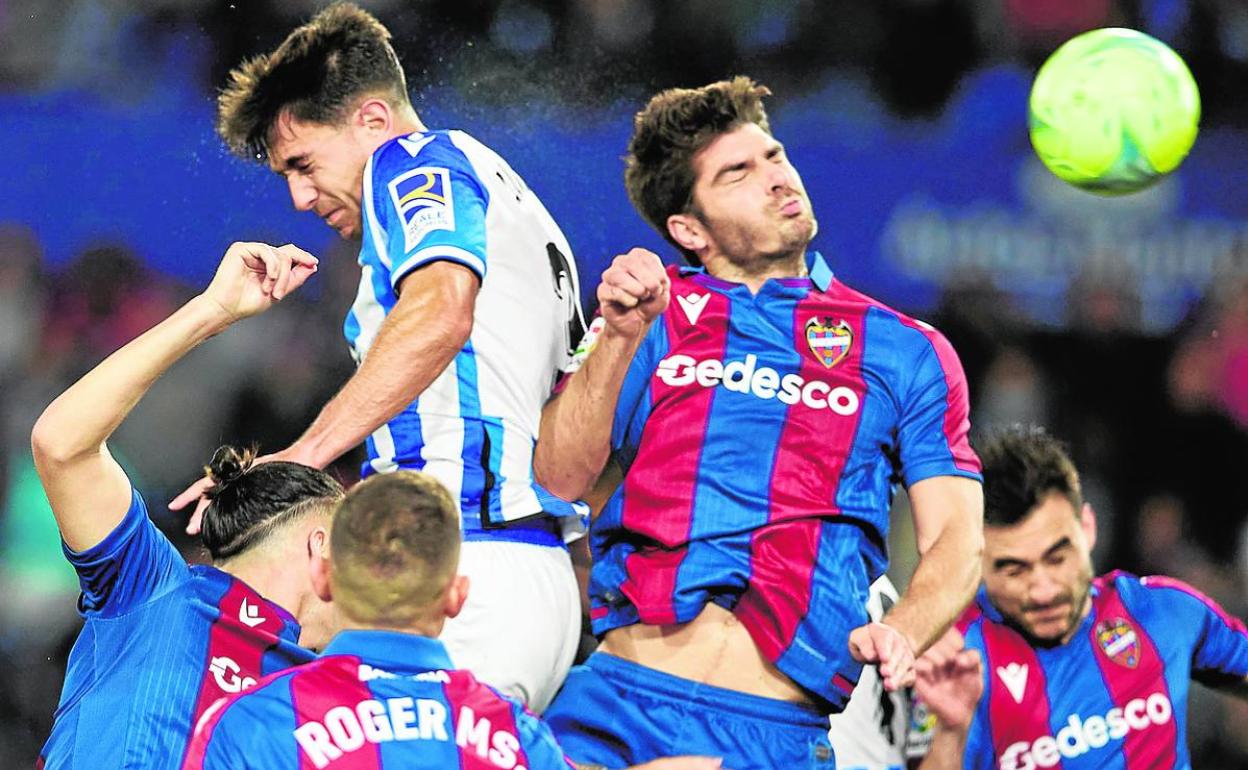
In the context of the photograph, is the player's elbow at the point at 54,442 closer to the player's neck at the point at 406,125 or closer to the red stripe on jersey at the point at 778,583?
the player's neck at the point at 406,125

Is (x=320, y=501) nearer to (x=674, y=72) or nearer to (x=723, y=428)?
(x=723, y=428)

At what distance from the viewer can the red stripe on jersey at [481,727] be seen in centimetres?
268

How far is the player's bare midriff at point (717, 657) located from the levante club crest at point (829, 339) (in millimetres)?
612

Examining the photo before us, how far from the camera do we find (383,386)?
3.39 metres

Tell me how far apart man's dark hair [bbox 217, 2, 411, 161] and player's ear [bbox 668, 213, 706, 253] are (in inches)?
27.6

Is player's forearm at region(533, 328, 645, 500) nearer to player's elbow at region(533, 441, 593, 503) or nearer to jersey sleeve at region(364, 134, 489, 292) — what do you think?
player's elbow at region(533, 441, 593, 503)

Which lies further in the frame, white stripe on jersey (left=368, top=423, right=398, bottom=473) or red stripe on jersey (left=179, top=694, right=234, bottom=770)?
white stripe on jersey (left=368, top=423, right=398, bottom=473)

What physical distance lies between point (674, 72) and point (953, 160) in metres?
1.31

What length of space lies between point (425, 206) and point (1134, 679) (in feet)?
8.68

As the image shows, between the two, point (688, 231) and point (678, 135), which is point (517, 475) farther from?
point (678, 135)

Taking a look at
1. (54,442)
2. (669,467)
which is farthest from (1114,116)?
(54,442)

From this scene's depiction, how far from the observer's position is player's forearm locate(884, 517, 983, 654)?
11.9 feet

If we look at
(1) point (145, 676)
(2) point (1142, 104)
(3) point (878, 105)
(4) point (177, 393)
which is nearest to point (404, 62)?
(4) point (177, 393)

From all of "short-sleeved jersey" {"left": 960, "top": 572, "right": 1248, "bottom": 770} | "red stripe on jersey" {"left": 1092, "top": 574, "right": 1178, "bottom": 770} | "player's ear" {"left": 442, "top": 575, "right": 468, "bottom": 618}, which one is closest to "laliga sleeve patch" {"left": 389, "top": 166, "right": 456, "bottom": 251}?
"player's ear" {"left": 442, "top": 575, "right": 468, "bottom": 618}
